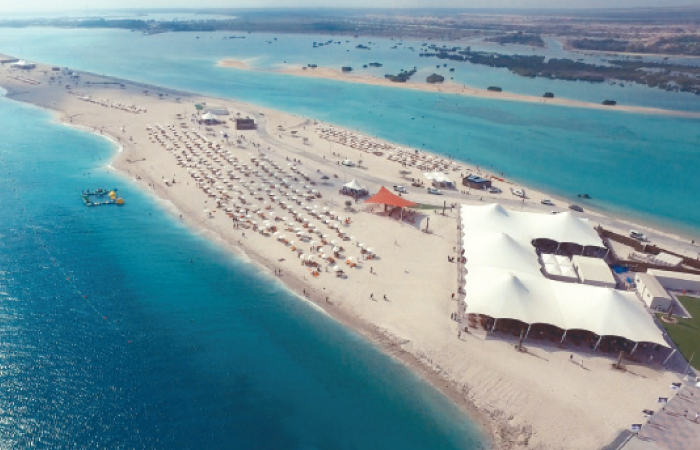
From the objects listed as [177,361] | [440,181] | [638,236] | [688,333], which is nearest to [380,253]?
[440,181]

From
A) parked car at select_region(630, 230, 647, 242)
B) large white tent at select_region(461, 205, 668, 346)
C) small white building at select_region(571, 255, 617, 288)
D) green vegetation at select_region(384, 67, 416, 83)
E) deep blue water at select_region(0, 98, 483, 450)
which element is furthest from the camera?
green vegetation at select_region(384, 67, 416, 83)

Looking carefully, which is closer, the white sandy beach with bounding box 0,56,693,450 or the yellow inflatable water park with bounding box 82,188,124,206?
the white sandy beach with bounding box 0,56,693,450

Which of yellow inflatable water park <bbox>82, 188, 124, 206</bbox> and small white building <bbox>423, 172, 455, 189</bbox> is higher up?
small white building <bbox>423, 172, 455, 189</bbox>

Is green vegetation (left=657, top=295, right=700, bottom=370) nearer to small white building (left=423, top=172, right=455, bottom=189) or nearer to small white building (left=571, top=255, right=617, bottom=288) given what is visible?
small white building (left=571, top=255, right=617, bottom=288)

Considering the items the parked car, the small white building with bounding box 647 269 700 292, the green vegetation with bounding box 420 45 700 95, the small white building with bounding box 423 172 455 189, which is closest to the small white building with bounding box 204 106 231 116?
the small white building with bounding box 423 172 455 189

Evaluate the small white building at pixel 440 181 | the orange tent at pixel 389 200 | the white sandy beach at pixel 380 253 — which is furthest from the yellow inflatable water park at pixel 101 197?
the small white building at pixel 440 181

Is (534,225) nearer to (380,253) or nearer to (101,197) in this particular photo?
(380,253)

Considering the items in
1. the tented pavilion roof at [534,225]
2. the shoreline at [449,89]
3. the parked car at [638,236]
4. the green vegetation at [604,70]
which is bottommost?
the parked car at [638,236]

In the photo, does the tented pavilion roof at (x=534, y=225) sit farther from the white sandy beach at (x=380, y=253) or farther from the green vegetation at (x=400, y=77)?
the green vegetation at (x=400, y=77)
